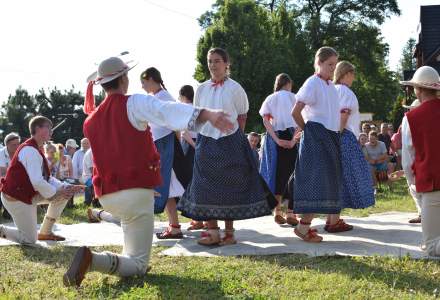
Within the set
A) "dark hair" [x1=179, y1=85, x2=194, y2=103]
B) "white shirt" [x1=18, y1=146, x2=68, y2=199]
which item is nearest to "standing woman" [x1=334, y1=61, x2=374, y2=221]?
"dark hair" [x1=179, y1=85, x2=194, y2=103]

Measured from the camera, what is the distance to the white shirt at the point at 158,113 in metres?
4.04

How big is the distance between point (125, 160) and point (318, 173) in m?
2.00

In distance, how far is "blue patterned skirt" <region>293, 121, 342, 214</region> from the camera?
18.3 ft

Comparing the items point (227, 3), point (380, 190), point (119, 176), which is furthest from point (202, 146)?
point (227, 3)

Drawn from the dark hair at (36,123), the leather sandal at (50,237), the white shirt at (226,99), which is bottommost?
the leather sandal at (50,237)

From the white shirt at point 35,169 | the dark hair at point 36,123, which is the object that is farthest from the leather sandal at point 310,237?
the dark hair at point 36,123

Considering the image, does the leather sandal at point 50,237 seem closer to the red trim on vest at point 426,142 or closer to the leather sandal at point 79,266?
the leather sandal at point 79,266

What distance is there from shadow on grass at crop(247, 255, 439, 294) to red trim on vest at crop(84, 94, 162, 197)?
4.32ft

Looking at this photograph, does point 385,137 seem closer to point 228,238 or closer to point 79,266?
point 228,238

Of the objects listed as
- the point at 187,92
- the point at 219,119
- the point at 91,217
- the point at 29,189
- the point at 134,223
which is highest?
the point at 187,92

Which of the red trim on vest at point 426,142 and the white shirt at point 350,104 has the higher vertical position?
the white shirt at point 350,104

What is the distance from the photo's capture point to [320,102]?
18.6ft

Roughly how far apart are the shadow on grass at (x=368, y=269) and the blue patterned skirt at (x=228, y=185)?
1.96 ft

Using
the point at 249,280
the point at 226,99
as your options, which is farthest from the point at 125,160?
the point at 226,99
